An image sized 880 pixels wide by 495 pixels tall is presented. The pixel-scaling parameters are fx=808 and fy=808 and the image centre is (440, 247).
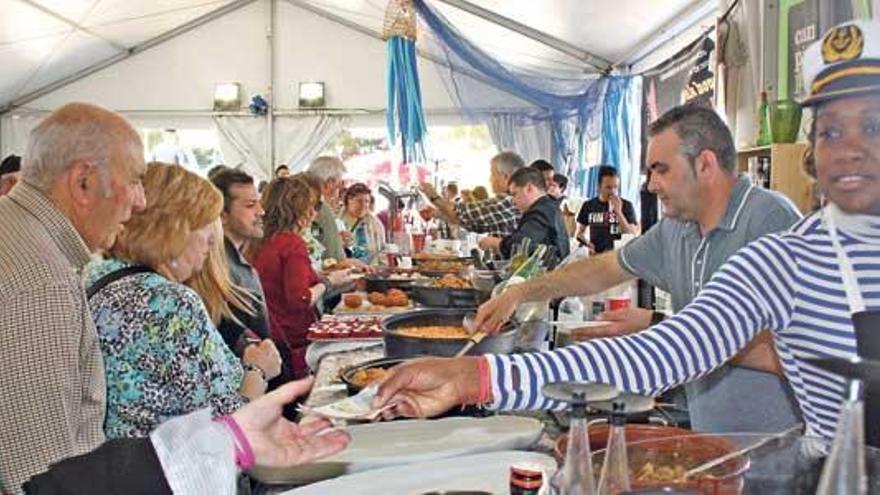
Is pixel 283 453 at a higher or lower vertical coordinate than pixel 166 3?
lower

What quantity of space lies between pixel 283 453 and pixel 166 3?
898 centimetres

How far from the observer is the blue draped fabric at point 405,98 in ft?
14.9

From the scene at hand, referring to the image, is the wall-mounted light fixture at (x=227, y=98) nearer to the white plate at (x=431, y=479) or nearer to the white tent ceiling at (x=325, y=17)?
the white tent ceiling at (x=325, y=17)

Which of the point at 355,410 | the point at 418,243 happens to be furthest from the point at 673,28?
the point at 355,410

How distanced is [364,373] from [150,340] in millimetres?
455

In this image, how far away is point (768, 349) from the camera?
5.68 ft

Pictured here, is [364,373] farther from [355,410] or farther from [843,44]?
[843,44]

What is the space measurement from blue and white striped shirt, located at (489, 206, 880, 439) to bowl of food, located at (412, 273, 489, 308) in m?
1.62

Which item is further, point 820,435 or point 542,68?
point 542,68

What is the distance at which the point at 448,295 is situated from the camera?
3.07 metres

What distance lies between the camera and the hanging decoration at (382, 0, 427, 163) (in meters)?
4.49

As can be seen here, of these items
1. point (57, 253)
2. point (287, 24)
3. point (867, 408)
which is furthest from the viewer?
point (287, 24)

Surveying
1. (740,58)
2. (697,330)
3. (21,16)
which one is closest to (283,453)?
(697,330)

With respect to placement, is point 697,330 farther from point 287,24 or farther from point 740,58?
point 287,24
